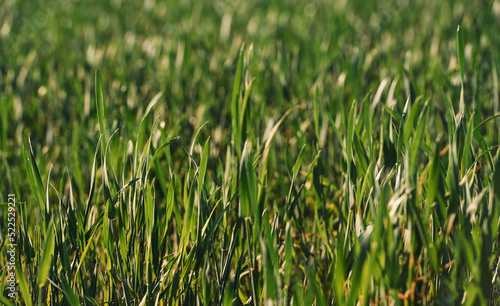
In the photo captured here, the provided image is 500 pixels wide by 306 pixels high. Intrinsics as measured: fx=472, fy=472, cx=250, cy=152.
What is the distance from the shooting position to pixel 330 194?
3.94 feet

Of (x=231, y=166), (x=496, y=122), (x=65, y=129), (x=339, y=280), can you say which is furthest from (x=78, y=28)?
(x=339, y=280)

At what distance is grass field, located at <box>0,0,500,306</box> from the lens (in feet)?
2.27

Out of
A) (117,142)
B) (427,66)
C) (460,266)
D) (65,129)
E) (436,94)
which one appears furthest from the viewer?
(427,66)

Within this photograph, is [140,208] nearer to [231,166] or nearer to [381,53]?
[231,166]

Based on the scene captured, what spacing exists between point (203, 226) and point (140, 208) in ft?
0.40

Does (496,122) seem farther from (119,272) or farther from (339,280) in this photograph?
(119,272)

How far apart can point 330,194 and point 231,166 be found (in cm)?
32

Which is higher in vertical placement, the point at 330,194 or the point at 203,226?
the point at 203,226

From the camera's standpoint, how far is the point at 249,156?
72 cm

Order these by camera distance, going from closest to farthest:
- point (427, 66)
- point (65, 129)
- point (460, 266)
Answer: point (460, 266) → point (65, 129) → point (427, 66)

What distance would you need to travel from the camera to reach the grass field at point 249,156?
69cm

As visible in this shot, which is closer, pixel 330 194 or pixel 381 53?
pixel 330 194

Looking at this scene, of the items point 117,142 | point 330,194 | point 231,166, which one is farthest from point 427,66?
point 117,142

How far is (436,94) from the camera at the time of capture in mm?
1669
